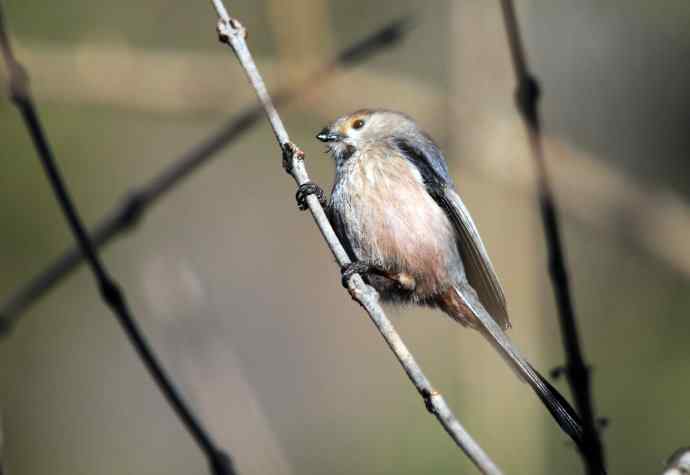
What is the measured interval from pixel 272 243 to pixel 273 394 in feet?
5.03

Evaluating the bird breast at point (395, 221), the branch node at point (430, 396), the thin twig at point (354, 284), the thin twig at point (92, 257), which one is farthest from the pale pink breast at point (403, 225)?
the thin twig at point (92, 257)

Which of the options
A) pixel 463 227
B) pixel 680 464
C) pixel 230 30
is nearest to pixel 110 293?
pixel 230 30

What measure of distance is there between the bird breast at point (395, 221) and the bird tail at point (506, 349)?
4.3 inches

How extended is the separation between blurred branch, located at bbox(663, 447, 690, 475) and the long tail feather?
0.76 m

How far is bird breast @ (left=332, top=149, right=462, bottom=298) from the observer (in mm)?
4219

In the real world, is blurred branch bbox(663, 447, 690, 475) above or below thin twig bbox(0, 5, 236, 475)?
below

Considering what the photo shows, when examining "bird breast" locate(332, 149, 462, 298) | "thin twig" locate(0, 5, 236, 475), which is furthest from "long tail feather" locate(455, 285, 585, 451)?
"thin twig" locate(0, 5, 236, 475)

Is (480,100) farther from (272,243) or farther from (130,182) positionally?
(130,182)

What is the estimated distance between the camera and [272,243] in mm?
7383

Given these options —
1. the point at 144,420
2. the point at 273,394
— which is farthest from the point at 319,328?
the point at 144,420

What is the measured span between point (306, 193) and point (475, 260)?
5.27ft

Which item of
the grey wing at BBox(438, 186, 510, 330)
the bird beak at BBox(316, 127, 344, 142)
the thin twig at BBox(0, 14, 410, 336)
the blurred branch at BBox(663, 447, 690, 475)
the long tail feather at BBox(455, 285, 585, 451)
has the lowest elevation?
the blurred branch at BBox(663, 447, 690, 475)

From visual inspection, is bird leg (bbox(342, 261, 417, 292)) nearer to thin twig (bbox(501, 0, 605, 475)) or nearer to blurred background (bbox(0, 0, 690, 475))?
blurred background (bbox(0, 0, 690, 475))

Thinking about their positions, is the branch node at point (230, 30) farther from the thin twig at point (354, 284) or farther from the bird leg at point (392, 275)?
the bird leg at point (392, 275)
